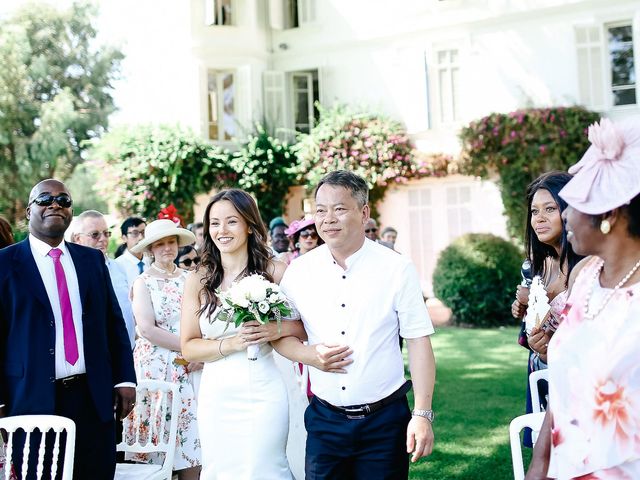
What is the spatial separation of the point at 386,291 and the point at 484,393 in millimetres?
5948

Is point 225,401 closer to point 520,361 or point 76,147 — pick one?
point 520,361

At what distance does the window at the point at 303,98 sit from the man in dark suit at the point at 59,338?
1630 centimetres

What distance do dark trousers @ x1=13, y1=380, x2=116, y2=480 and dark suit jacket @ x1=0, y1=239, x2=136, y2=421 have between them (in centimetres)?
7

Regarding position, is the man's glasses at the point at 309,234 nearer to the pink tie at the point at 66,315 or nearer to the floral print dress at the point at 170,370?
the floral print dress at the point at 170,370

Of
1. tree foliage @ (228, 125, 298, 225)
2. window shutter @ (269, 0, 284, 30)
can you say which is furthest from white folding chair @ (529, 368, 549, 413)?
window shutter @ (269, 0, 284, 30)

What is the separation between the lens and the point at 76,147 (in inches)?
1148

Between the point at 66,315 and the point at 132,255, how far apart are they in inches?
147

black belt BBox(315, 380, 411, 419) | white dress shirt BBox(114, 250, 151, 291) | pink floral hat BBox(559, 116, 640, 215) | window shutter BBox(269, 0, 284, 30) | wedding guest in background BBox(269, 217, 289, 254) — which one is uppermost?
window shutter BBox(269, 0, 284, 30)

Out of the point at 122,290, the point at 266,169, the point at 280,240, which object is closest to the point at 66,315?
the point at 122,290

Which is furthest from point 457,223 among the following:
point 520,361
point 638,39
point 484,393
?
point 484,393

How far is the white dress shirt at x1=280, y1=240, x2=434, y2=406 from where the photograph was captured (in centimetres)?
319

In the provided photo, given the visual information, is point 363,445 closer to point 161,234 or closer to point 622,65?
point 161,234

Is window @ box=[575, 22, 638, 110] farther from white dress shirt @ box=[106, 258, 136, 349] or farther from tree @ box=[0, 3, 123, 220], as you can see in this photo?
tree @ box=[0, 3, 123, 220]

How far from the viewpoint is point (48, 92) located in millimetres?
27984
